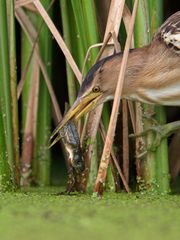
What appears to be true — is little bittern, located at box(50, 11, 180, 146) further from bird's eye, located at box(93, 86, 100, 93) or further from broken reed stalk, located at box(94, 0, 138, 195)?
broken reed stalk, located at box(94, 0, 138, 195)

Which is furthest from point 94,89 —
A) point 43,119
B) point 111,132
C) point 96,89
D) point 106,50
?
point 43,119

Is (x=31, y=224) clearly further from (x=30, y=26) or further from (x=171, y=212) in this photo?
(x=30, y=26)

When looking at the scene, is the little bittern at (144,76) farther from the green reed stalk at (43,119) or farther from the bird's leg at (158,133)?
the green reed stalk at (43,119)

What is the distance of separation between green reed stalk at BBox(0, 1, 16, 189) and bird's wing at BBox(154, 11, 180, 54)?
47cm

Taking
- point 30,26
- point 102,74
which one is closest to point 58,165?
point 30,26

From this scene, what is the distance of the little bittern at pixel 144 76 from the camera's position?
2.17 meters

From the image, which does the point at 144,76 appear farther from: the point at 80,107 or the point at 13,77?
the point at 13,77

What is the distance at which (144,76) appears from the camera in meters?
2.25

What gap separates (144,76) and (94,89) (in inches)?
6.9

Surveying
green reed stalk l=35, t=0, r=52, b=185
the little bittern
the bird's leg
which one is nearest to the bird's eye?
the little bittern

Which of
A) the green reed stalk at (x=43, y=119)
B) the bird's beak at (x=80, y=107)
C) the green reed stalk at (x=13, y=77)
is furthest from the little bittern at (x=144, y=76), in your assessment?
the green reed stalk at (x=43, y=119)

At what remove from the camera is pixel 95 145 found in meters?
2.27

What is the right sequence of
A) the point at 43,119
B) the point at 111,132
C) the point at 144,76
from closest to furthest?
the point at 111,132 → the point at 144,76 → the point at 43,119

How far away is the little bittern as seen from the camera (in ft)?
7.13
